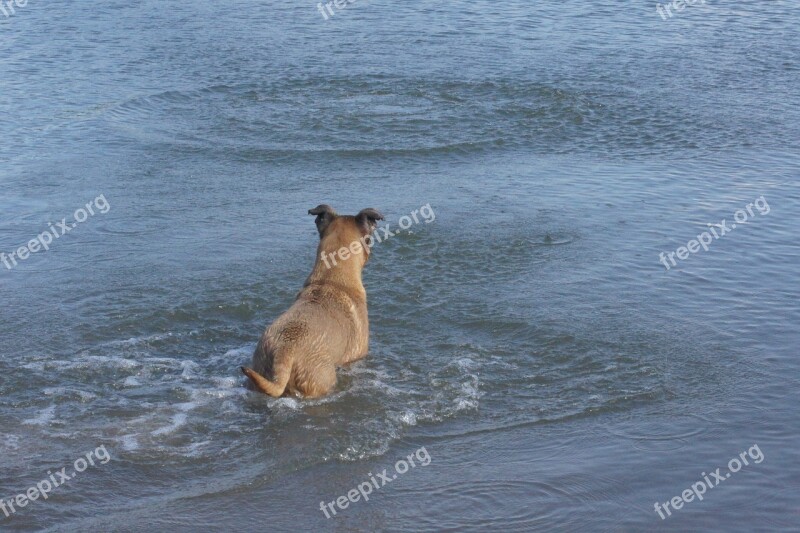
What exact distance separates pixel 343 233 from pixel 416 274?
6.94ft

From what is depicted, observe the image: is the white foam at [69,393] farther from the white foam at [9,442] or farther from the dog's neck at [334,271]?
the dog's neck at [334,271]

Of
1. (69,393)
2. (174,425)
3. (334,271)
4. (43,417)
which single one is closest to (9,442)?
(43,417)

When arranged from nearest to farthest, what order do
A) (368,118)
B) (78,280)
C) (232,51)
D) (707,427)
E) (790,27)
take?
1. (707,427)
2. (78,280)
3. (368,118)
4. (232,51)
5. (790,27)

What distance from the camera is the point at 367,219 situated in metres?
8.98

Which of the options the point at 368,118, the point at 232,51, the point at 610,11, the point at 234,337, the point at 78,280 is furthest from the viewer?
the point at 610,11

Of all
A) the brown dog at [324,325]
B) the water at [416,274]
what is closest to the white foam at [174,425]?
the water at [416,274]

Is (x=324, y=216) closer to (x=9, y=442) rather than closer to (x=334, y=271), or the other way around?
(x=334, y=271)

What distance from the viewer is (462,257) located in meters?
11.4

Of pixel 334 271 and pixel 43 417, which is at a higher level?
pixel 334 271

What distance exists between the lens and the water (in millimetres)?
7188

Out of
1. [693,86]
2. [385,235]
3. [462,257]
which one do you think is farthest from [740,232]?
[693,86]

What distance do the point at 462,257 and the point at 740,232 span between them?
3495 mm

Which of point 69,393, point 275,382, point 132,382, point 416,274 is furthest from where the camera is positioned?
point 416,274

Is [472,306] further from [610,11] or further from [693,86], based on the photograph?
[610,11]
